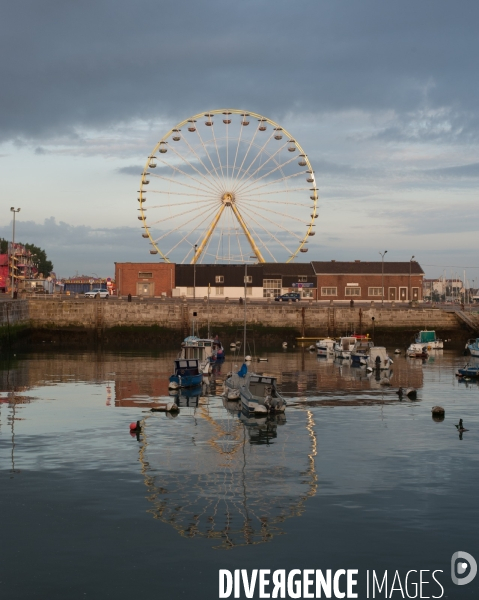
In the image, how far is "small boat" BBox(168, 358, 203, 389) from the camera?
5778 cm

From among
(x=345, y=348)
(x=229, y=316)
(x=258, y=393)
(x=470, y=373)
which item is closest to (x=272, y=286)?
(x=229, y=316)

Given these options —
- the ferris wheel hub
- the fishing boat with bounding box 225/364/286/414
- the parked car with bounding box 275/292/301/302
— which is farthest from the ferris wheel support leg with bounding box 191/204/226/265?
the fishing boat with bounding box 225/364/286/414

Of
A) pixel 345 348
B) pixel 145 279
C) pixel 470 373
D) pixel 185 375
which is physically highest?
pixel 145 279

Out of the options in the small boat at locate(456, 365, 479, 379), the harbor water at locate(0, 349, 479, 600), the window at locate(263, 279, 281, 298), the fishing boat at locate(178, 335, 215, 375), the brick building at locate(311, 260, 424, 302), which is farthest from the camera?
the brick building at locate(311, 260, 424, 302)

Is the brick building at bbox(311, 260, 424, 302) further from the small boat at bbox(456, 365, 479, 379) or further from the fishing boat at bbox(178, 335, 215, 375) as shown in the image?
the small boat at bbox(456, 365, 479, 379)

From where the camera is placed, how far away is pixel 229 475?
99.9 ft

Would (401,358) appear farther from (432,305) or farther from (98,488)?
(98,488)

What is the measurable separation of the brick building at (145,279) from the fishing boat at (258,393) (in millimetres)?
78204

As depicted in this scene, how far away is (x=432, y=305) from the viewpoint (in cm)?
12006

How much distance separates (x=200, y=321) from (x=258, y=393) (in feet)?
199

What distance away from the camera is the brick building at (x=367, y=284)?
14112 centimetres

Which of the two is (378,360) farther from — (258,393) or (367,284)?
(367,284)

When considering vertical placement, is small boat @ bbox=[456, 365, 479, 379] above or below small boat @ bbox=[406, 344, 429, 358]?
below

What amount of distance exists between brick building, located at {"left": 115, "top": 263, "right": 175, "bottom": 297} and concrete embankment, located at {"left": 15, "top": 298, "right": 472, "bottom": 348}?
1787cm
